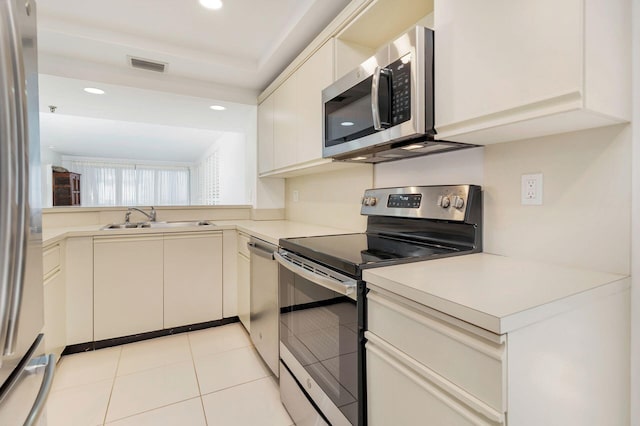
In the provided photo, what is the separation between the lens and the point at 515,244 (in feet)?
3.84

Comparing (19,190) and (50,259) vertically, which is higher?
(19,190)

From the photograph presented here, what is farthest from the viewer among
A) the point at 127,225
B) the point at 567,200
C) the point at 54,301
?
the point at 127,225

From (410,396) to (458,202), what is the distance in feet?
2.54

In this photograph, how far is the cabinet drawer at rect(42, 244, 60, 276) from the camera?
1780 millimetres

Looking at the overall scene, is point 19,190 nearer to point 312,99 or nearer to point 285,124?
point 312,99

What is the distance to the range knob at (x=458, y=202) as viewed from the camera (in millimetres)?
1253

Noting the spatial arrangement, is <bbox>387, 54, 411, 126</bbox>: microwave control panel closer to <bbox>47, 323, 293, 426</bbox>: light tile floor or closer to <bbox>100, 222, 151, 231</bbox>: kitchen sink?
<bbox>47, 323, 293, 426</bbox>: light tile floor

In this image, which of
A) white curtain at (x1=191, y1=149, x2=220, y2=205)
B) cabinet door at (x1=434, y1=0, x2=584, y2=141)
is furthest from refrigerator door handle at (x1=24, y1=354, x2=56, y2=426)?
white curtain at (x1=191, y1=149, x2=220, y2=205)

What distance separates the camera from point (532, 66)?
Answer: 86cm

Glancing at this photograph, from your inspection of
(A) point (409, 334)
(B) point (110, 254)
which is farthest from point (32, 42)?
(B) point (110, 254)

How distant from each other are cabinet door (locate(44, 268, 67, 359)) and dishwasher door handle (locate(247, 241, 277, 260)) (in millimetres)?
1187

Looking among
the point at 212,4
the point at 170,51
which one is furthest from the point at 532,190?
the point at 170,51

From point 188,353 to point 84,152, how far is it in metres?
7.22

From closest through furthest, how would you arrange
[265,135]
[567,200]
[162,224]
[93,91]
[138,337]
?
1. [567,200]
2. [138,337]
3. [93,91]
4. [265,135]
5. [162,224]
